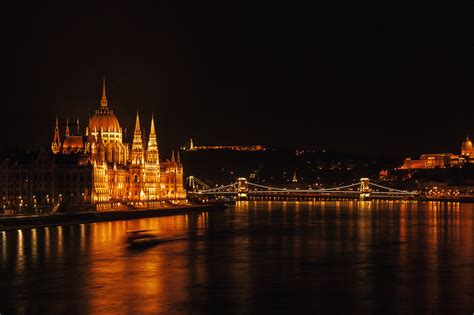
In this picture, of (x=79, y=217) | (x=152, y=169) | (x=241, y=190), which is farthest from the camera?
(x=241, y=190)

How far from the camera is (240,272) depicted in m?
29.5

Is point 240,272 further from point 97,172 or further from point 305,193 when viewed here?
point 305,193

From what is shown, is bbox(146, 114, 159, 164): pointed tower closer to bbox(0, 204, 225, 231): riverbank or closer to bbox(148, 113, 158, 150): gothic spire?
bbox(148, 113, 158, 150): gothic spire

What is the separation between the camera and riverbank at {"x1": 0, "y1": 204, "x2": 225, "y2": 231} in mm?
46934

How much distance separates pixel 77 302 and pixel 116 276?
481cm

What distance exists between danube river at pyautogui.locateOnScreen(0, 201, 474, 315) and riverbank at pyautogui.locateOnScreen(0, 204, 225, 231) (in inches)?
55.2

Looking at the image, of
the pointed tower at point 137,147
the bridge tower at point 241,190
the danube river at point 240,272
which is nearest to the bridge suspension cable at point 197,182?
Result: the bridge tower at point 241,190

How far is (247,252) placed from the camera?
36312 mm

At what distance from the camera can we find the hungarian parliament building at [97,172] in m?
66.1

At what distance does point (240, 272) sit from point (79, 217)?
89.2 feet

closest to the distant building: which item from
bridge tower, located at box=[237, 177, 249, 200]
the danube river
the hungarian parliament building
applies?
bridge tower, located at box=[237, 177, 249, 200]

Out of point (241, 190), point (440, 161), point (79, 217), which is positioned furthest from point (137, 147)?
point (440, 161)

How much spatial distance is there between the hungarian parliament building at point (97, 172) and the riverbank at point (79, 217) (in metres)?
2.96

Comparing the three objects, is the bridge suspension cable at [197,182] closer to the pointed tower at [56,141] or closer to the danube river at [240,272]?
the pointed tower at [56,141]
